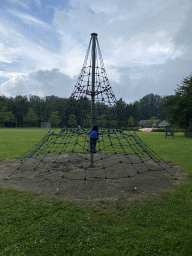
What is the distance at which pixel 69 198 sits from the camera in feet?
14.6

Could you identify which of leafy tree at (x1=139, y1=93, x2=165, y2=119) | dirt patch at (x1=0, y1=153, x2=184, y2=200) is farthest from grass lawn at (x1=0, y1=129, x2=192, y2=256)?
leafy tree at (x1=139, y1=93, x2=165, y2=119)

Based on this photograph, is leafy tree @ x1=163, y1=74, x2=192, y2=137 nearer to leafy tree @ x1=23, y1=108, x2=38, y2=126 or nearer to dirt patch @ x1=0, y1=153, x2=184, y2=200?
dirt patch @ x1=0, y1=153, x2=184, y2=200

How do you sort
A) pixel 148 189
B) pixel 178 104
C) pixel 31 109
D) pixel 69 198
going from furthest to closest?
pixel 31 109 < pixel 178 104 < pixel 148 189 < pixel 69 198

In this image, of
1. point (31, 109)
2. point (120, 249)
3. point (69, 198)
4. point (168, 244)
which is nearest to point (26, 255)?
point (120, 249)

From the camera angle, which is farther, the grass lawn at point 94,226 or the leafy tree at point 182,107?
the leafy tree at point 182,107

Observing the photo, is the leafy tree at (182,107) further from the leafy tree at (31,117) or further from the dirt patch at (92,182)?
the leafy tree at (31,117)

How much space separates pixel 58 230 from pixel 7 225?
966mm

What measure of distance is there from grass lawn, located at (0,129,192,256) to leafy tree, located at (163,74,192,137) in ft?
65.7

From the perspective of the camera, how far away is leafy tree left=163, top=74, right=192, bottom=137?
72.3ft

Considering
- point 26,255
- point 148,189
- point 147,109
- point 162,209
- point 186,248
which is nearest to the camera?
point 26,255

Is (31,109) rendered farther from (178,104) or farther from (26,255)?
(26,255)

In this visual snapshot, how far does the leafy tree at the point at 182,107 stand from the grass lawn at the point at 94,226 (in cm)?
2003

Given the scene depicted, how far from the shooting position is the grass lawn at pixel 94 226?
2.72 meters

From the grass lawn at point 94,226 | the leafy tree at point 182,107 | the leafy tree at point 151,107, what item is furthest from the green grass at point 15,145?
the leafy tree at point 151,107
